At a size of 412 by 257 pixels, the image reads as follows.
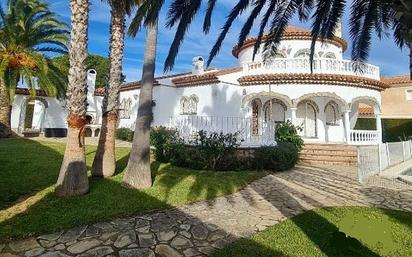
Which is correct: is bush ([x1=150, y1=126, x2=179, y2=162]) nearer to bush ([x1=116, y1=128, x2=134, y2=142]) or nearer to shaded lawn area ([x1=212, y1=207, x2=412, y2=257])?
shaded lawn area ([x1=212, y1=207, x2=412, y2=257])

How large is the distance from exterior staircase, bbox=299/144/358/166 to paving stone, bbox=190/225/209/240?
11.8 meters

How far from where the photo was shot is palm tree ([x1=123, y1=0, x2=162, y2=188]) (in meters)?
9.59

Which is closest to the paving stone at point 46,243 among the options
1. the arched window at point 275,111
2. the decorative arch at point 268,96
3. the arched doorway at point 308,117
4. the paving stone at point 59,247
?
the paving stone at point 59,247

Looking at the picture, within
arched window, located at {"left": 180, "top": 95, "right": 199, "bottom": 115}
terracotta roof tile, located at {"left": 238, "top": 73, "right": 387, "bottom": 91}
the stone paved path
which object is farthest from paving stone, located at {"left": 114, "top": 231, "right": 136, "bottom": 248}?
arched window, located at {"left": 180, "top": 95, "right": 199, "bottom": 115}

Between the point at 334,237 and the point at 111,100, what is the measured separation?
7.93 m

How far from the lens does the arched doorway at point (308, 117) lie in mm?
21844

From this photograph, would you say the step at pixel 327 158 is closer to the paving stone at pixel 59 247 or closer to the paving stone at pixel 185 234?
the paving stone at pixel 185 234

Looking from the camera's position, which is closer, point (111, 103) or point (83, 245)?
point (83, 245)

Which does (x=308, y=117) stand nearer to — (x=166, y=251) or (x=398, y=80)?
(x=166, y=251)

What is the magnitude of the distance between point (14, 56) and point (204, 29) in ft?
63.0

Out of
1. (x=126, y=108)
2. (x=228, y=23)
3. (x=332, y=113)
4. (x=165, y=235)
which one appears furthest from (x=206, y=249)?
(x=126, y=108)

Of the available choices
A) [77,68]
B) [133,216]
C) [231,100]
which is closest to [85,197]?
[133,216]

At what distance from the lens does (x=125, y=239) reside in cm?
582

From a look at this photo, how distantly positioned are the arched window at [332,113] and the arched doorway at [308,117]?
3.40ft
